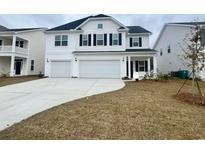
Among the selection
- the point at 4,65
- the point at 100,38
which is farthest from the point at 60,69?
the point at 4,65

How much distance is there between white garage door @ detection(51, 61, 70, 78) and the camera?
22.2 m

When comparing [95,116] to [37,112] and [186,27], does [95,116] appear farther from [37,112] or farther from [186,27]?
[186,27]

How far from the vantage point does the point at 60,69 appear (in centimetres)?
2234

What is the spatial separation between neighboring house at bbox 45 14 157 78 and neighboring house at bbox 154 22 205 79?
4.06m

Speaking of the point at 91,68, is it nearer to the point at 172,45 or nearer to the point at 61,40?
the point at 61,40

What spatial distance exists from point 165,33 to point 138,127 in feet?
81.5

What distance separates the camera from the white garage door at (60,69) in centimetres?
2225

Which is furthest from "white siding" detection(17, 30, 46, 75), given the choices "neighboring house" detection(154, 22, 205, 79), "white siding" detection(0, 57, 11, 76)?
"neighboring house" detection(154, 22, 205, 79)

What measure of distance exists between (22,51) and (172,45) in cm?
2075

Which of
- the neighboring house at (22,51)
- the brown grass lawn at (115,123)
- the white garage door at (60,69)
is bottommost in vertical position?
the brown grass lawn at (115,123)

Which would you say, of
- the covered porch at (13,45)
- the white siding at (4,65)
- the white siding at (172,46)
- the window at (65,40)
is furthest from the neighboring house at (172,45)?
the white siding at (4,65)

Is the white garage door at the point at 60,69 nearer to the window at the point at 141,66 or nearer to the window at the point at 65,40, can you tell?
the window at the point at 65,40

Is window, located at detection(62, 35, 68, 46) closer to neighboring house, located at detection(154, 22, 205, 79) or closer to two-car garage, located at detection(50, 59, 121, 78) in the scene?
two-car garage, located at detection(50, 59, 121, 78)

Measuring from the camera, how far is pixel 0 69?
85.1ft
